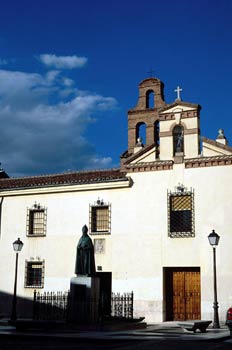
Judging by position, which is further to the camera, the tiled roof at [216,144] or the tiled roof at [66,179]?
the tiled roof at [66,179]

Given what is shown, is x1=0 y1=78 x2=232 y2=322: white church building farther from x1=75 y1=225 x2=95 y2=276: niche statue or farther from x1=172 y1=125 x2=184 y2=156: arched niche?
x1=75 y1=225 x2=95 y2=276: niche statue

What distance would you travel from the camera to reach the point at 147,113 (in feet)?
112

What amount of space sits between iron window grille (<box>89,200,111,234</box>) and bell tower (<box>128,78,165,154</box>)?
7082 mm

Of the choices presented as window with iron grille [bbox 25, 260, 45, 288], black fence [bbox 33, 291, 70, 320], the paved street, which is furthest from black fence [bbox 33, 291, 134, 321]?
the paved street

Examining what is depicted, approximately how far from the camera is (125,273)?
25344 mm

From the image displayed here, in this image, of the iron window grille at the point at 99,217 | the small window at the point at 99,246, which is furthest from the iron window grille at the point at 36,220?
the small window at the point at 99,246

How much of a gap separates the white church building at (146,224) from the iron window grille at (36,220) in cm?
6

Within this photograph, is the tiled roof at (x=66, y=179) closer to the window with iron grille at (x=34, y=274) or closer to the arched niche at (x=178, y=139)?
the arched niche at (x=178, y=139)

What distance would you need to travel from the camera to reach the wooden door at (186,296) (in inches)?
949

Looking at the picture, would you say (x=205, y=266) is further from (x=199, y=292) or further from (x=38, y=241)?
(x=38, y=241)

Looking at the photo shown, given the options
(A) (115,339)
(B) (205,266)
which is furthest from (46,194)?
(A) (115,339)

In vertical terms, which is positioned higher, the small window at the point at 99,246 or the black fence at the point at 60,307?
the small window at the point at 99,246

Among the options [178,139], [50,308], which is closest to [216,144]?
[178,139]

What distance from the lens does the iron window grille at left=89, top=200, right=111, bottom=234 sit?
26469mm
